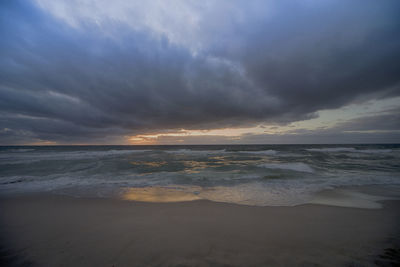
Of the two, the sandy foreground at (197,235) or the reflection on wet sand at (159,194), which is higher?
the sandy foreground at (197,235)

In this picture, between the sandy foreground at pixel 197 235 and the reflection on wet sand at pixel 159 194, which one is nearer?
the sandy foreground at pixel 197 235

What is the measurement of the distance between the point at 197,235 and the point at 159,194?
357 centimetres

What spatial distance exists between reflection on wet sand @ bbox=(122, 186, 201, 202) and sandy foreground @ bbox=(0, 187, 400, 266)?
719 millimetres

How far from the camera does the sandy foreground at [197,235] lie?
2762 mm

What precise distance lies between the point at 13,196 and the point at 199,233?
8.10 metres

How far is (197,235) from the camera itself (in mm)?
3510

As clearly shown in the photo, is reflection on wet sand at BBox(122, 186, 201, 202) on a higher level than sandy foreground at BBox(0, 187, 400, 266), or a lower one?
lower

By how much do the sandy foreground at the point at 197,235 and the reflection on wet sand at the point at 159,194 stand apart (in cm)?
72

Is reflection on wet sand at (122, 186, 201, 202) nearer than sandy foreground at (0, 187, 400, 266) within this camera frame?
No

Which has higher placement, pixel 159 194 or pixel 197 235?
pixel 197 235

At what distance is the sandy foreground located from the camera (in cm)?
276

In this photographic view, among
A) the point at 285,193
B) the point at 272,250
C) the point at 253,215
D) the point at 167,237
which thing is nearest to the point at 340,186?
the point at 285,193

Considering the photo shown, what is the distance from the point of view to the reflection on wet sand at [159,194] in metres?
6.03

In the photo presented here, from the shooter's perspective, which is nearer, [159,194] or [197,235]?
[197,235]
